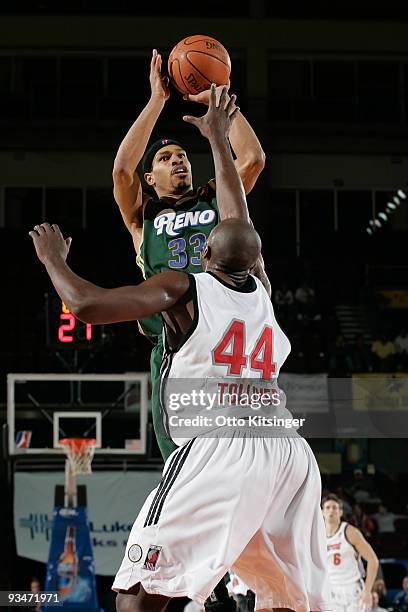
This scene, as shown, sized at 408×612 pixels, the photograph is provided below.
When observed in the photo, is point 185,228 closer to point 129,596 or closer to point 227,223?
point 227,223

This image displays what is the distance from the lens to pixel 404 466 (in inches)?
539

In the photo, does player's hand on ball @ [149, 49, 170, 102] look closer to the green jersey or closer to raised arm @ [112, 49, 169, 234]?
raised arm @ [112, 49, 169, 234]

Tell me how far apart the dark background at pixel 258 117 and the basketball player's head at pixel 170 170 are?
13.4 metres

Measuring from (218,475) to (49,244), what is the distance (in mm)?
1004

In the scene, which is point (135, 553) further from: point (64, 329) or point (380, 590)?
point (64, 329)

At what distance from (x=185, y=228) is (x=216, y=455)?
161cm

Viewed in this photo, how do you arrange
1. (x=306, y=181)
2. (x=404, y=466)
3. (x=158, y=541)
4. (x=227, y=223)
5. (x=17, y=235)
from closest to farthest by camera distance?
(x=158, y=541) → (x=227, y=223) → (x=404, y=466) → (x=17, y=235) → (x=306, y=181)

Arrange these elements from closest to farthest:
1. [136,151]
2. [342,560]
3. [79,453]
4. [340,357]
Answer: [136,151] → [342,560] → [79,453] → [340,357]

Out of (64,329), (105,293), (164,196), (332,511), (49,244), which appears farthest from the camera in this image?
(64,329)

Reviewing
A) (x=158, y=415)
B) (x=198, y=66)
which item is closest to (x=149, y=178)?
(x=198, y=66)

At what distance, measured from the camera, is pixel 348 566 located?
29.4 ft

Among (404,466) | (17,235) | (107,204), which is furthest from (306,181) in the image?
(404,466)

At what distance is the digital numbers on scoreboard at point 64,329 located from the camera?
11.1 metres

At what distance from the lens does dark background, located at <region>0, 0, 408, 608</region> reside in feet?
62.3
